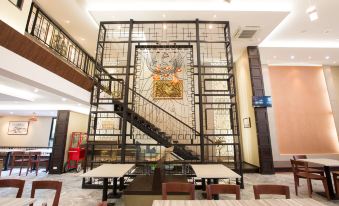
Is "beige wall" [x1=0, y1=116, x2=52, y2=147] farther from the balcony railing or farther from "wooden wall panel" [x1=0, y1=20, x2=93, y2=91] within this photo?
"wooden wall panel" [x1=0, y1=20, x2=93, y2=91]

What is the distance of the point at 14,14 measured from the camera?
3992mm

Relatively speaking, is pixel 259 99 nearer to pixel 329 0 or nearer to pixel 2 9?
pixel 329 0

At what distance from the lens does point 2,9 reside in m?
3.71

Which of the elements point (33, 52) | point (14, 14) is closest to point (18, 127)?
point (14, 14)

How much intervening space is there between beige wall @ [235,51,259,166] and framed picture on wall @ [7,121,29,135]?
1217 centimetres

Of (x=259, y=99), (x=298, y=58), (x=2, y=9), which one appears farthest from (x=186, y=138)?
(x=2, y=9)

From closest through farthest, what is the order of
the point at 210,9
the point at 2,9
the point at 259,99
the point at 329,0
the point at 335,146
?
the point at 2,9 < the point at 329,0 < the point at 210,9 < the point at 259,99 < the point at 335,146

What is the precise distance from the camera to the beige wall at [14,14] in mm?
3744

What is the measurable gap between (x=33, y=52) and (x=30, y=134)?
9.25m

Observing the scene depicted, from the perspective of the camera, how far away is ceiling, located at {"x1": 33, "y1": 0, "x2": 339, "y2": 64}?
498 cm

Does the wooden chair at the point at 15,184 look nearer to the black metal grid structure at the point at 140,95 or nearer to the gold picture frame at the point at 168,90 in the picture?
the black metal grid structure at the point at 140,95

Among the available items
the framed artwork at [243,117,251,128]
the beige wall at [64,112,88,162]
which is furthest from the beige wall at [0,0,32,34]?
the framed artwork at [243,117,251,128]

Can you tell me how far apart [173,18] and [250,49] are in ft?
11.8

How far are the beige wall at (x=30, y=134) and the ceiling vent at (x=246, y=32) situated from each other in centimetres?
1117
